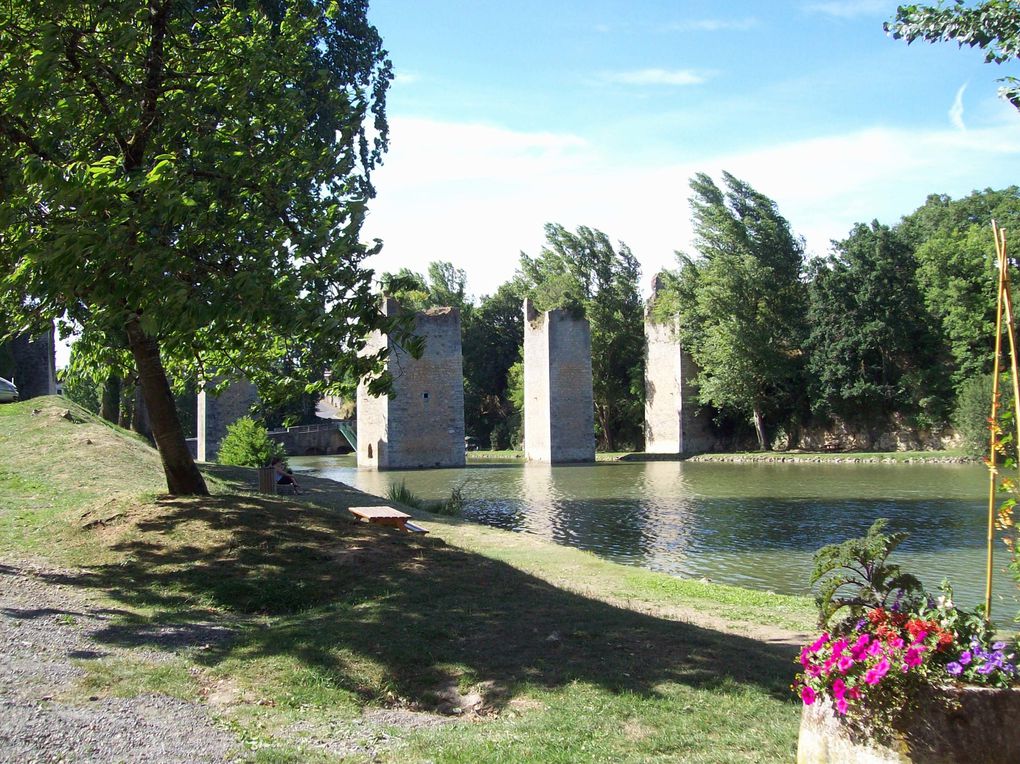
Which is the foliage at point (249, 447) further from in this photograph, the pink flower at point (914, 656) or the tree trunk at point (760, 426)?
the tree trunk at point (760, 426)

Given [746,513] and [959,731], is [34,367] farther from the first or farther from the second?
[959,731]

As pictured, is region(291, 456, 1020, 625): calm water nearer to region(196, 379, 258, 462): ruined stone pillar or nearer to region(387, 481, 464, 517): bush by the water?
region(387, 481, 464, 517): bush by the water

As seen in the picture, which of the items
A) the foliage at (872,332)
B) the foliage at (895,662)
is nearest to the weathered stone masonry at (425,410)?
the foliage at (872,332)

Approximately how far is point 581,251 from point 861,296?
702 inches

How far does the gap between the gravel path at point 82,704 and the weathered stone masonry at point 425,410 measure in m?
29.7

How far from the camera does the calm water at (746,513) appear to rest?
40.8 ft

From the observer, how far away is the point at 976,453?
3083 centimetres

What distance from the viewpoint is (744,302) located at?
4066 cm

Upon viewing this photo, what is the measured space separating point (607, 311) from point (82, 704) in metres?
46.9

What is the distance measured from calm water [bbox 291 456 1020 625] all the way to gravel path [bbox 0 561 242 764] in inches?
274

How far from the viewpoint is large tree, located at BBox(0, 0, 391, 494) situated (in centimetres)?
638

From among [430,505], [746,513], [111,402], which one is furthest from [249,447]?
[746,513]

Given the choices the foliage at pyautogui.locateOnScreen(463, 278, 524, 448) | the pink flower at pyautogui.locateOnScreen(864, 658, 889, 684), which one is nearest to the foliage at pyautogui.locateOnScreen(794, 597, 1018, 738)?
the pink flower at pyautogui.locateOnScreen(864, 658, 889, 684)

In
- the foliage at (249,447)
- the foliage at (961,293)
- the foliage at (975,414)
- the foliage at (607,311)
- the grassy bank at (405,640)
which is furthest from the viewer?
the foliage at (607,311)
